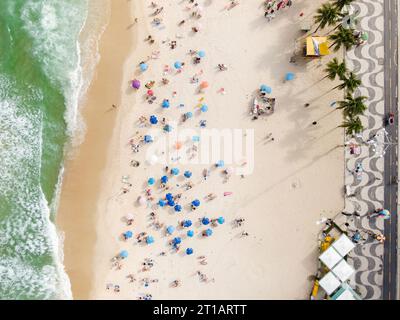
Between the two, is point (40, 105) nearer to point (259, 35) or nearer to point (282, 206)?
point (259, 35)

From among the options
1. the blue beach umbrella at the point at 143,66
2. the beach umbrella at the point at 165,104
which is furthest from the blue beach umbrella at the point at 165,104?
the blue beach umbrella at the point at 143,66

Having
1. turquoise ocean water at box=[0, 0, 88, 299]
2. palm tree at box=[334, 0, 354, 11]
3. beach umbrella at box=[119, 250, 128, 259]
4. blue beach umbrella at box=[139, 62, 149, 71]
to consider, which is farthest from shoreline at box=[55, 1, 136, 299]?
palm tree at box=[334, 0, 354, 11]

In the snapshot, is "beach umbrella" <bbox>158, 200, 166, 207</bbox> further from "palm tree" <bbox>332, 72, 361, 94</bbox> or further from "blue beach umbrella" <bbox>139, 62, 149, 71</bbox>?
"palm tree" <bbox>332, 72, 361, 94</bbox>

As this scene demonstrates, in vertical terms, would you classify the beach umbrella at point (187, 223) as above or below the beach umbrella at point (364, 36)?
below

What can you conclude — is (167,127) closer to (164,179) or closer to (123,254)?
(164,179)

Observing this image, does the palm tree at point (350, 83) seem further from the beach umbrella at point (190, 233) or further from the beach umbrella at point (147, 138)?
the beach umbrella at point (190, 233)

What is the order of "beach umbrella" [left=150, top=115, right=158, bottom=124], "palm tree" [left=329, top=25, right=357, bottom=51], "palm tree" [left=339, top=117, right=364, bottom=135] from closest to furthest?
"palm tree" [left=339, top=117, right=364, bottom=135] < "palm tree" [left=329, top=25, right=357, bottom=51] < "beach umbrella" [left=150, top=115, right=158, bottom=124]

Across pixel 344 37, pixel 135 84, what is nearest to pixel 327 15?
pixel 344 37
